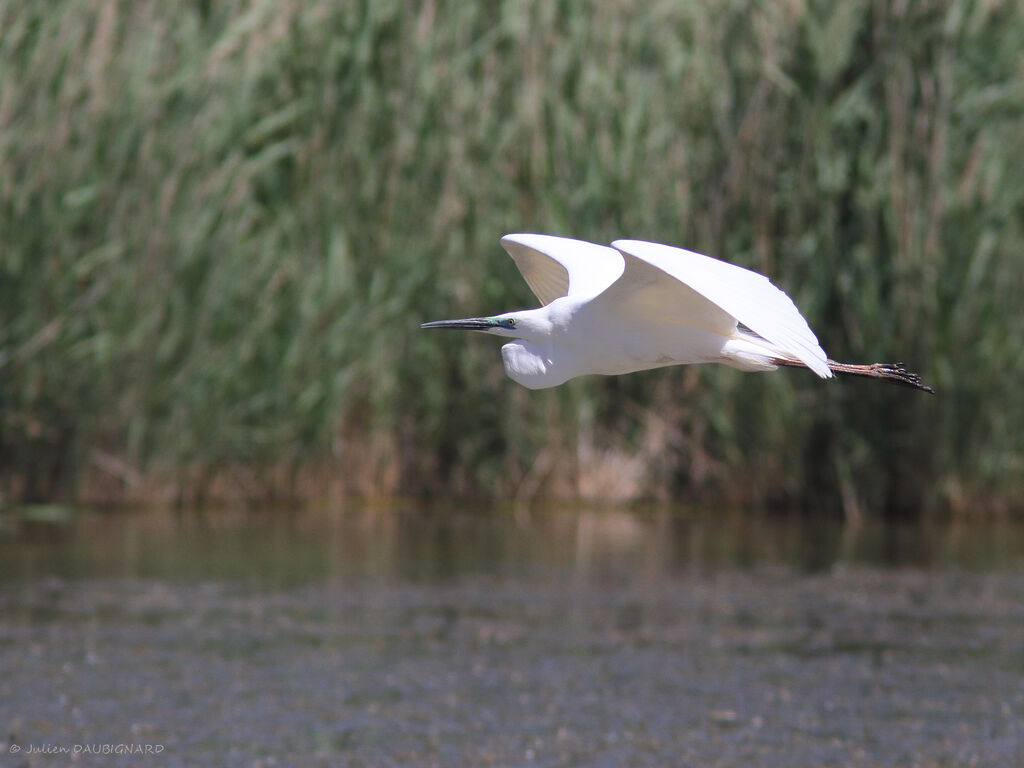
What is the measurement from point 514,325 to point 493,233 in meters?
4.24

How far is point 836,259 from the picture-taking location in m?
8.95

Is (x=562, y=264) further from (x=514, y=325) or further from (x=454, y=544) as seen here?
(x=454, y=544)

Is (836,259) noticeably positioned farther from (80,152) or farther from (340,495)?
(80,152)

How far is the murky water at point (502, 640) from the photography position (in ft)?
16.2

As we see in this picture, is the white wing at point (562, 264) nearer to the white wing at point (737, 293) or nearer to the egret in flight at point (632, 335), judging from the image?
the egret in flight at point (632, 335)

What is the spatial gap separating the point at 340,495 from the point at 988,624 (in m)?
3.85

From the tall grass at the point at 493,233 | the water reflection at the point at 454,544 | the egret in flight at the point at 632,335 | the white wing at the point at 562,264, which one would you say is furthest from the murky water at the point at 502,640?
the white wing at the point at 562,264

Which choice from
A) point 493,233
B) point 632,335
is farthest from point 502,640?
point 493,233

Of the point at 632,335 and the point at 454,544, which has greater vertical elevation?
the point at 632,335

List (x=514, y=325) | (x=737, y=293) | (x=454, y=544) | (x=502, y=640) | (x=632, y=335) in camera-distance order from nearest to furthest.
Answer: (x=737, y=293)
(x=632, y=335)
(x=514, y=325)
(x=502, y=640)
(x=454, y=544)

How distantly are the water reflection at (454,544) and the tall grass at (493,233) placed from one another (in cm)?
18

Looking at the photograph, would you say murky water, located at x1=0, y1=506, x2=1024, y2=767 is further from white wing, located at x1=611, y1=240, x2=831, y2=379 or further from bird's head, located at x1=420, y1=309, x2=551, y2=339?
white wing, located at x1=611, y1=240, x2=831, y2=379

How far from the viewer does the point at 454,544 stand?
8.36 m

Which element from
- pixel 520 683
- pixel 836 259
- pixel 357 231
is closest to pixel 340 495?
pixel 357 231
